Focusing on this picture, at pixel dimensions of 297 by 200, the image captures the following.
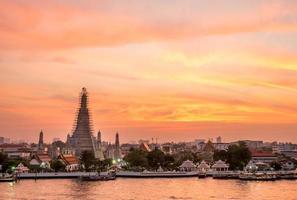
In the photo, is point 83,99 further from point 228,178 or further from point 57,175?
point 228,178

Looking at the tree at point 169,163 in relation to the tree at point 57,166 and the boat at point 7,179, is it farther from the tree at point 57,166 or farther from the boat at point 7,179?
the boat at point 7,179

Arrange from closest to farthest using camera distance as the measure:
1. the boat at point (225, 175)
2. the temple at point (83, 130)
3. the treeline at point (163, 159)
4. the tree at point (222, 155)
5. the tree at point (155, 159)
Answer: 1. the boat at point (225, 175)
2. the treeline at point (163, 159)
3. the tree at point (155, 159)
4. the tree at point (222, 155)
5. the temple at point (83, 130)

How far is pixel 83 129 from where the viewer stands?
278 ft

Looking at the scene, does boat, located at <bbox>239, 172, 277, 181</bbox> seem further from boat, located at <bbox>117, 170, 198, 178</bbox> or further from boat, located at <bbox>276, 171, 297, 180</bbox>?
boat, located at <bbox>117, 170, 198, 178</bbox>

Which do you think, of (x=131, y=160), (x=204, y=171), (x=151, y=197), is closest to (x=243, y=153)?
(x=204, y=171)

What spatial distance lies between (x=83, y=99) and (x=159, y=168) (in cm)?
2327

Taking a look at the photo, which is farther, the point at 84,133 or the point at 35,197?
the point at 84,133

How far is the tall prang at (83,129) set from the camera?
83.1m

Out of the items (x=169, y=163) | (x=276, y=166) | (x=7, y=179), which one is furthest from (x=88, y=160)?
(x=276, y=166)

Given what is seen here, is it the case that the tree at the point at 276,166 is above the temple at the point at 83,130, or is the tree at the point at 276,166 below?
below

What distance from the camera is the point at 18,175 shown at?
60812 mm

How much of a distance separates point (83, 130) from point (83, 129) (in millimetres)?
155

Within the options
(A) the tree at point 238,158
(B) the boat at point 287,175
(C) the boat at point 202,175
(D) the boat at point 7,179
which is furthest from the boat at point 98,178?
(B) the boat at point 287,175

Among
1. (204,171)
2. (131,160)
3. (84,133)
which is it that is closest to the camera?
(204,171)
